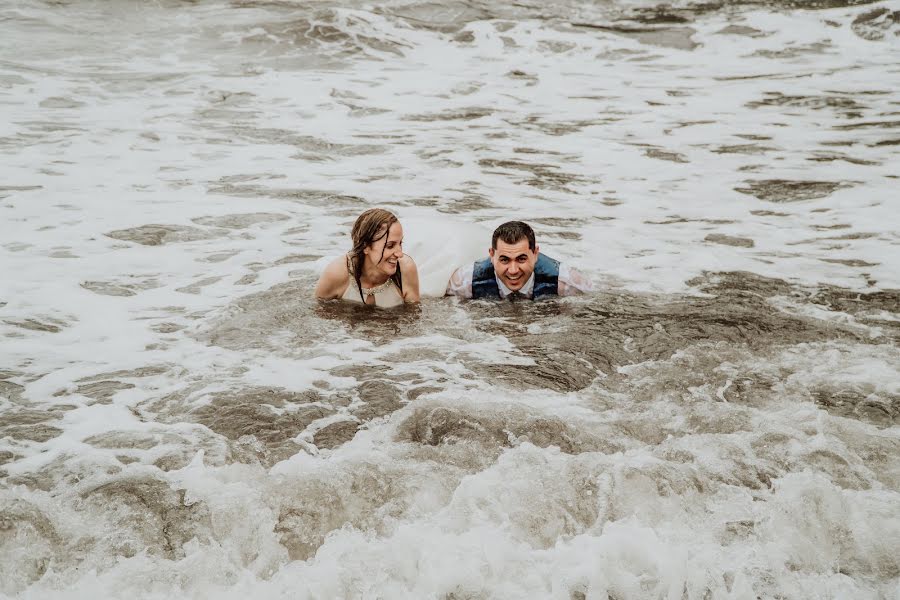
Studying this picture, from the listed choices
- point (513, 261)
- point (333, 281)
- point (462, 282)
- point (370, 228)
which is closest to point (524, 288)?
point (513, 261)

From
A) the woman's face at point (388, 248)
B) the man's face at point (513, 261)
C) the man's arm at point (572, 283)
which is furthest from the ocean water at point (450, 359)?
the woman's face at point (388, 248)

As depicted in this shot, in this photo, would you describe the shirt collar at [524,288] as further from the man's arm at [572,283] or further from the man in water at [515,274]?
the man's arm at [572,283]

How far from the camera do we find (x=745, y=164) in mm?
8742

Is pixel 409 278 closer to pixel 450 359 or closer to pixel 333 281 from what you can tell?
pixel 333 281

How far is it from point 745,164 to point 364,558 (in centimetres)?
708

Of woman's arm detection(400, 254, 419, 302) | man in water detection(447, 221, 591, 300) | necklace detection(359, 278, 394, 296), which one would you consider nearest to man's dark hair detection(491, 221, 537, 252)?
man in water detection(447, 221, 591, 300)

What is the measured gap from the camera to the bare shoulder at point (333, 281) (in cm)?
554

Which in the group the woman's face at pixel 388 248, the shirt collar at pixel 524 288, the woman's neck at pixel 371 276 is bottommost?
the shirt collar at pixel 524 288

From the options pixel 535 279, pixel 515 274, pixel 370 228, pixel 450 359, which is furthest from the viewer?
pixel 535 279

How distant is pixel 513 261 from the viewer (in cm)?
542

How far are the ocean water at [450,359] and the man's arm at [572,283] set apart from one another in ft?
0.24

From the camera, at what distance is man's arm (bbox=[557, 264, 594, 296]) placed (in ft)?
18.3

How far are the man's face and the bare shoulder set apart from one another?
0.96 meters

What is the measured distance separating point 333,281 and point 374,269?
0.28 metres
